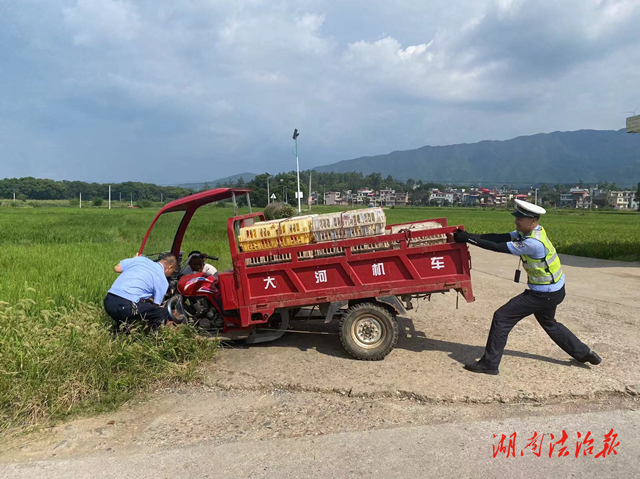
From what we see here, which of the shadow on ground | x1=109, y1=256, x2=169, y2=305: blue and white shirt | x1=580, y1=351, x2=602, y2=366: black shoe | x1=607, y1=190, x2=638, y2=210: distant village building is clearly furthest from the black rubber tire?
x1=607, y1=190, x2=638, y2=210: distant village building

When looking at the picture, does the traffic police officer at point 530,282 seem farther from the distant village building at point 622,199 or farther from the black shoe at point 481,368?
the distant village building at point 622,199

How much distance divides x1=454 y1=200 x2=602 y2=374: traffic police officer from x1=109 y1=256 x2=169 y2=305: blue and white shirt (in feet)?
10.6

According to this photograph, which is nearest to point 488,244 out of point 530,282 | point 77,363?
point 530,282

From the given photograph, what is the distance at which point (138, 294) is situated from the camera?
4707 mm

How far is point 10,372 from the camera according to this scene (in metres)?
3.70

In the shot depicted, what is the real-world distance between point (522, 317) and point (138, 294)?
3998 millimetres

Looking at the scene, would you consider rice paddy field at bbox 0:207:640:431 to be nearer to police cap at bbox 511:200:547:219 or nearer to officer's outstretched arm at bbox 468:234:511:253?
officer's outstretched arm at bbox 468:234:511:253

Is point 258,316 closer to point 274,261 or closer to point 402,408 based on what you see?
point 274,261

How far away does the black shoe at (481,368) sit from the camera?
442 cm

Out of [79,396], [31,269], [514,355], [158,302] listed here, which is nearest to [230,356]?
[158,302]

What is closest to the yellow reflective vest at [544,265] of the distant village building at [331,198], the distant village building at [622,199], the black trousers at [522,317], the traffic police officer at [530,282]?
the traffic police officer at [530,282]

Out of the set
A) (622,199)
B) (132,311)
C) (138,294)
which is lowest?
(132,311)

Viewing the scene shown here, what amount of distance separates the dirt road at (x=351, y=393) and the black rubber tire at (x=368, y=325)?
0.12 m

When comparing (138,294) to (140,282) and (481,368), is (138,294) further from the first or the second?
(481,368)
